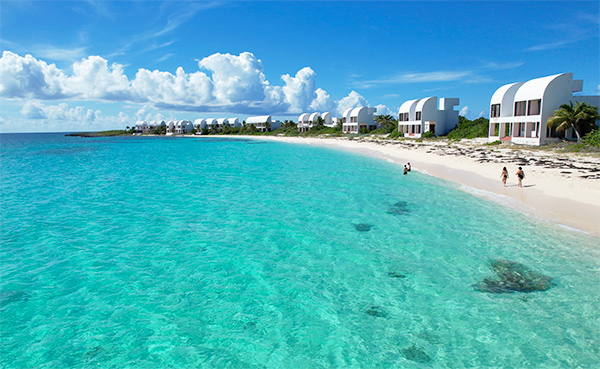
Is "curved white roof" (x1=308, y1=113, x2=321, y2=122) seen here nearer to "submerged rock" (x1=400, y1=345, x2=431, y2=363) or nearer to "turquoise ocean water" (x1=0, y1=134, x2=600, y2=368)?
"turquoise ocean water" (x1=0, y1=134, x2=600, y2=368)

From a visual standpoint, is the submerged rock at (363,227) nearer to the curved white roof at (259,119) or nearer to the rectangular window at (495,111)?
the rectangular window at (495,111)

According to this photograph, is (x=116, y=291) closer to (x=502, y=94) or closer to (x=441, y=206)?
(x=441, y=206)

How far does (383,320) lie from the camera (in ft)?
27.6

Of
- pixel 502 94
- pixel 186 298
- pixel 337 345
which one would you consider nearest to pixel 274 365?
pixel 337 345

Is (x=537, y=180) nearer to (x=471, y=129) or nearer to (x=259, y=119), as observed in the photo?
(x=471, y=129)

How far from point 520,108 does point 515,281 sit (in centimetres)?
4699

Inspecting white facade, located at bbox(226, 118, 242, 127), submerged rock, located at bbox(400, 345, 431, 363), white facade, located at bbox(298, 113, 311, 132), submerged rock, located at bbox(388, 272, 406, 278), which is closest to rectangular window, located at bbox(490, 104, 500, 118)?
submerged rock, located at bbox(388, 272, 406, 278)

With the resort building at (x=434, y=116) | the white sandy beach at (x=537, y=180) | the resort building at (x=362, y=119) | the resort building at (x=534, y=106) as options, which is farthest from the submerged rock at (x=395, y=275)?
the resort building at (x=362, y=119)

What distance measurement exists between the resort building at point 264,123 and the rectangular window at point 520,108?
108 meters

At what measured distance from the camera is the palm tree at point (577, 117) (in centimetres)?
3947

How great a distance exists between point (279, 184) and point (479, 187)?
1479 centimetres

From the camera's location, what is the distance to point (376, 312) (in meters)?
8.77

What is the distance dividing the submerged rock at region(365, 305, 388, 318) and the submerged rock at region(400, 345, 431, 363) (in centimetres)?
129

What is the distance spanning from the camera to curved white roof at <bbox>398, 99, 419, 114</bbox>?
75.5 m
